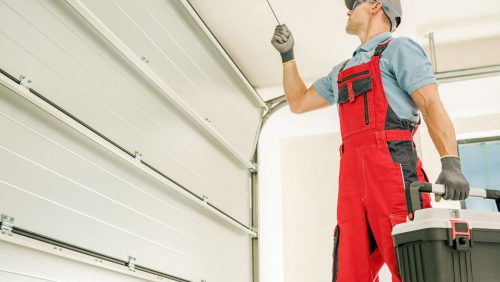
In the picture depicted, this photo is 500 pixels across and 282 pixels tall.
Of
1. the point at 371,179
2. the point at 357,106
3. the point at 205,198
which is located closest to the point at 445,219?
the point at 371,179

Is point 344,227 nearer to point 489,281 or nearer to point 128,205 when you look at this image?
point 489,281

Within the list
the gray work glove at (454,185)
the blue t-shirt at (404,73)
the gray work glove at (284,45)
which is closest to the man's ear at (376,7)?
the blue t-shirt at (404,73)

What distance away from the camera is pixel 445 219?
2424 mm

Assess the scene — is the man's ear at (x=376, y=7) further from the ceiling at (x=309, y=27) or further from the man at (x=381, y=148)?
the ceiling at (x=309, y=27)

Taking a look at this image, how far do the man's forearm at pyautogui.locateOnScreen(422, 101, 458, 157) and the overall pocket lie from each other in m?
0.29

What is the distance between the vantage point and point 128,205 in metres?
3.53

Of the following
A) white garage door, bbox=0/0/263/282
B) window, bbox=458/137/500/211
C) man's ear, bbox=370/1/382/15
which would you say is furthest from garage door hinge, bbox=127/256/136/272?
window, bbox=458/137/500/211

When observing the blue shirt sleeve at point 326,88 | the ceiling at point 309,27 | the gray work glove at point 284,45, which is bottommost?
the blue shirt sleeve at point 326,88

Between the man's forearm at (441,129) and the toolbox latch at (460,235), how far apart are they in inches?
21.0

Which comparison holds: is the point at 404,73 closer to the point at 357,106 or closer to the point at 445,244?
the point at 357,106

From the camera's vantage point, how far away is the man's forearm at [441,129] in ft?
9.48

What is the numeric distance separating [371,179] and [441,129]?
17.3 inches

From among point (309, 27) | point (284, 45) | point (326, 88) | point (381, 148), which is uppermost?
point (309, 27)

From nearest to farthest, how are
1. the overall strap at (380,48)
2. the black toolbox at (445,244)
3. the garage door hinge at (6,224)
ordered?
the black toolbox at (445,244)
the garage door hinge at (6,224)
the overall strap at (380,48)
